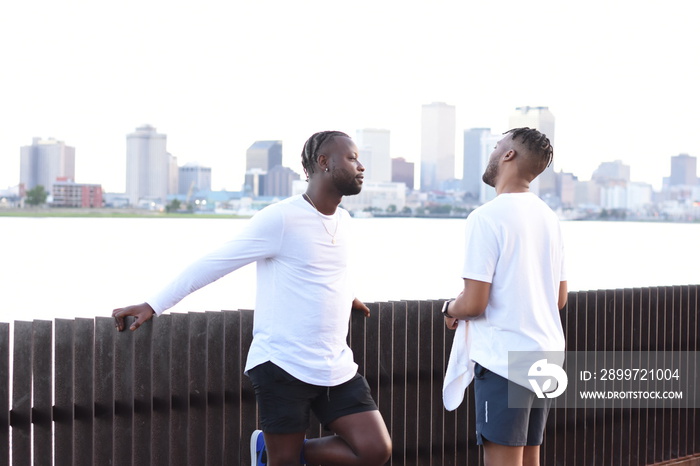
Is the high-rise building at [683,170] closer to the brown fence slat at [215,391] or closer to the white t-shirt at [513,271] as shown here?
the brown fence slat at [215,391]

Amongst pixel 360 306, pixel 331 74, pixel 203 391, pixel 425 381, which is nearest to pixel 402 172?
pixel 331 74

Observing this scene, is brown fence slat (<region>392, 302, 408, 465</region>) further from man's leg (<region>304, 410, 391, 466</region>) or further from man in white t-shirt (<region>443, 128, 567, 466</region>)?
man in white t-shirt (<region>443, 128, 567, 466</region>)

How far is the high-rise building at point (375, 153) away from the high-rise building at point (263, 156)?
8.86m

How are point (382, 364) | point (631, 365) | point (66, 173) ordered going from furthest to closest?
point (66, 173) < point (631, 365) < point (382, 364)

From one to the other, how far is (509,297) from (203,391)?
62.6 inches

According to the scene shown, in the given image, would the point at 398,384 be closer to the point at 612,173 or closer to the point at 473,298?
the point at 473,298

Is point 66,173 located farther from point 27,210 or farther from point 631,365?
point 631,365

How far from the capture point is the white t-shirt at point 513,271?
292cm

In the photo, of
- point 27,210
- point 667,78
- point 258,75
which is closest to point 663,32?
point 667,78

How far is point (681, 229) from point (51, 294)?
15993 centimetres

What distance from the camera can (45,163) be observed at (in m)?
96.2

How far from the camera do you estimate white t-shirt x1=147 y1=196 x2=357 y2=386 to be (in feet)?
10.3

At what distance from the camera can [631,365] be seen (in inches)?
207

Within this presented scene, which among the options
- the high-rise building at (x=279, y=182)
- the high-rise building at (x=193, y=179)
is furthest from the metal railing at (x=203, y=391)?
the high-rise building at (x=193, y=179)
